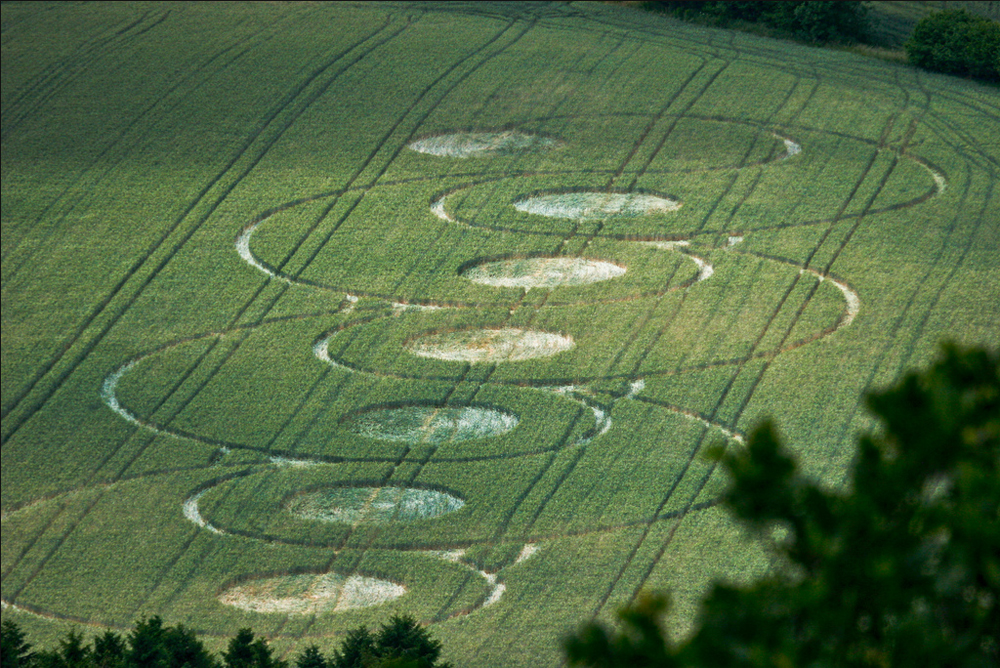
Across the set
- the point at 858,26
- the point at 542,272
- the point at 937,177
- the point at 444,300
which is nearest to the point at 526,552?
the point at 444,300

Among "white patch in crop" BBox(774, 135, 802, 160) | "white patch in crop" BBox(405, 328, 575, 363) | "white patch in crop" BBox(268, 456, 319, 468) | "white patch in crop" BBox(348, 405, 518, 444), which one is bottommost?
"white patch in crop" BBox(268, 456, 319, 468)

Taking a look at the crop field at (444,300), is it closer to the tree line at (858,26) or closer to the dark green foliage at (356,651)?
the tree line at (858,26)

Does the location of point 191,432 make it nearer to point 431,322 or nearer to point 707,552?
point 431,322

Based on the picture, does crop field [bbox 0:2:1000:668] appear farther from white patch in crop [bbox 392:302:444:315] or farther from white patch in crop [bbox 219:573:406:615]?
white patch in crop [bbox 392:302:444:315]

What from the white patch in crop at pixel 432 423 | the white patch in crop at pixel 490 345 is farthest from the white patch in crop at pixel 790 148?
the white patch in crop at pixel 432 423

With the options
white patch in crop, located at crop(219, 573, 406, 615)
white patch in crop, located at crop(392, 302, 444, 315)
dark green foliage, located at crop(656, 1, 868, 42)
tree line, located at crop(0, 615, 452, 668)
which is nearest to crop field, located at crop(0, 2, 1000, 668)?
white patch in crop, located at crop(219, 573, 406, 615)

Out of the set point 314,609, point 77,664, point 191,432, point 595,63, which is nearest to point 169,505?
point 191,432

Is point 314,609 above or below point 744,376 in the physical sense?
below
